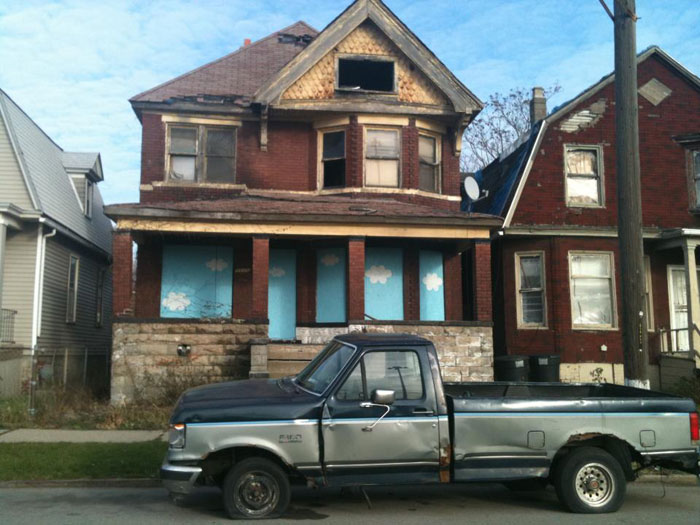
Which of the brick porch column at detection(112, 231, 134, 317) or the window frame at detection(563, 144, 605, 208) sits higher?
the window frame at detection(563, 144, 605, 208)

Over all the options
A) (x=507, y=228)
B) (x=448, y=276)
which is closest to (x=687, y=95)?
(x=507, y=228)

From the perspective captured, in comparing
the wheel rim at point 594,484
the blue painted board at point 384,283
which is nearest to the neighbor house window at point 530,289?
the blue painted board at point 384,283

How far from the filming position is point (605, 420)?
6.57 metres

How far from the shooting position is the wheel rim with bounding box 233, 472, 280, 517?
6133mm

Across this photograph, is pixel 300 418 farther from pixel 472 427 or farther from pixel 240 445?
pixel 472 427

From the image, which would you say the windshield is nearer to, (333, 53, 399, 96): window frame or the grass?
the grass

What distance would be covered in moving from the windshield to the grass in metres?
2.47

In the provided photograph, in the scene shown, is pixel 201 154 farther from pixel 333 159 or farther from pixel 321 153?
pixel 333 159

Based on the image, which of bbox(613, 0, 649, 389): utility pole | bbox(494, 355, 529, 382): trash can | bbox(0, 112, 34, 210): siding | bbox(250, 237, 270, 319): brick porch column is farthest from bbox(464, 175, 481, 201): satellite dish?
bbox(0, 112, 34, 210): siding

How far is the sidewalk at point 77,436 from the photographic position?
381 inches

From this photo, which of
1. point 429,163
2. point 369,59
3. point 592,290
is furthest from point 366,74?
point 592,290

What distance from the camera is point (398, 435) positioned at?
247 inches

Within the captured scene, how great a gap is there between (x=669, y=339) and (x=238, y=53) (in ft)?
44.6

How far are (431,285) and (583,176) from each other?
4846mm
